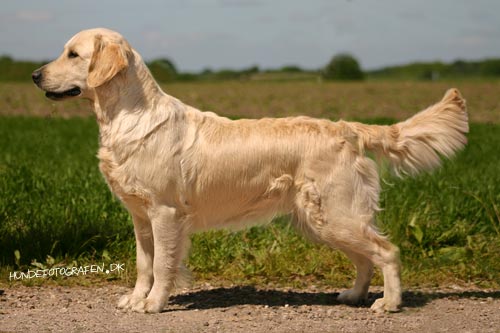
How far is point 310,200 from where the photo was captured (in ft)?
A: 17.5

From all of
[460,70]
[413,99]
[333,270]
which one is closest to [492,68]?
[460,70]

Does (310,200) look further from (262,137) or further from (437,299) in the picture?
(437,299)

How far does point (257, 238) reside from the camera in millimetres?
7195

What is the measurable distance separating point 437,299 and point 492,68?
4554 centimetres

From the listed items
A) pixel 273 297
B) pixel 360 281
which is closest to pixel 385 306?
pixel 360 281

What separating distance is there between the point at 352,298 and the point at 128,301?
1853 millimetres

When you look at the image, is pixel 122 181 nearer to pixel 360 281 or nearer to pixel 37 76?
pixel 37 76

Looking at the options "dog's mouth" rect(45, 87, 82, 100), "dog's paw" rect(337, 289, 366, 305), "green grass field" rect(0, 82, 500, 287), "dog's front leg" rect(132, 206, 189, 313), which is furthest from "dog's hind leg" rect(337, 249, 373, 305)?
"dog's mouth" rect(45, 87, 82, 100)

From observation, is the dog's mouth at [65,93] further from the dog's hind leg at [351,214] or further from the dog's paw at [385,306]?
the dog's paw at [385,306]

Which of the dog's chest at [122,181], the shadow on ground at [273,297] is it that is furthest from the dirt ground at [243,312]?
the dog's chest at [122,181]

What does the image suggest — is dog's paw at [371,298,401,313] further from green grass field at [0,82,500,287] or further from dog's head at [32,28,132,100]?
dog's head at [32,28,132,100]

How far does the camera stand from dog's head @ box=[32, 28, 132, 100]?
5.12 metres

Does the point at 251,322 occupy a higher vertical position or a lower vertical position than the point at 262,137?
lower

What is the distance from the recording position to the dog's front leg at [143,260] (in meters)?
5.57
